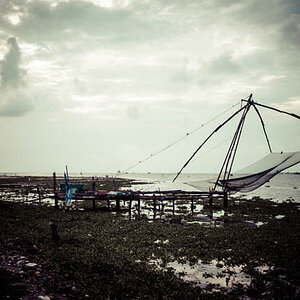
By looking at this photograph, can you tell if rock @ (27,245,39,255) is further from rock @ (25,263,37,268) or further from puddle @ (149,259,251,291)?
puddle @ (149,259,251,291)

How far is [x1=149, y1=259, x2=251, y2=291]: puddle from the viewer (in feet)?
31.1

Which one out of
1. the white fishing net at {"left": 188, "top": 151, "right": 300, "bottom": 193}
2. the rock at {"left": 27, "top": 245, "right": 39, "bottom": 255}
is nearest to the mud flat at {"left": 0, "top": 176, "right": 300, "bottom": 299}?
the rock at {"left": 27, "top": 245, "right": 39, "bottom": 255}

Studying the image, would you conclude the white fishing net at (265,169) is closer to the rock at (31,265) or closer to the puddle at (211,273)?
the puddle at (211,273)

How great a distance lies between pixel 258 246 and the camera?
45.2 ft

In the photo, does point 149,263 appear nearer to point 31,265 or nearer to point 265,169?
point 31,265

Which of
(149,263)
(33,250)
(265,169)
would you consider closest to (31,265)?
(33,250)

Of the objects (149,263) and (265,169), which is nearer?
(149,263)

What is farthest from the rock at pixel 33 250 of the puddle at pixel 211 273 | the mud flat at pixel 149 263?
the puddle at pixel 211 273

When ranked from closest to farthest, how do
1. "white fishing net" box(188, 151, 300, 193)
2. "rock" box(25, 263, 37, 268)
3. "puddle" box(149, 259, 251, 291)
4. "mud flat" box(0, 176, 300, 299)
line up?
1. "mud flat" box(0, 176, 300, 299)
2. "rock" box(25, 263, 37, 268)
3. "puddle" box(149, 259, 251, 291)
4. "white fishing net" box(188, 151, 300, 193)

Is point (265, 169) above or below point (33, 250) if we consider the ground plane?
above

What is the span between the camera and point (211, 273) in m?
10.4

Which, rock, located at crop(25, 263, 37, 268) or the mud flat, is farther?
rock, located at crop(25, 263, 37, 268)

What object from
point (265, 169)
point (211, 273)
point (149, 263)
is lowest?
point (211, 273)

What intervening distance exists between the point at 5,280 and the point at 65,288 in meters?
1.79
